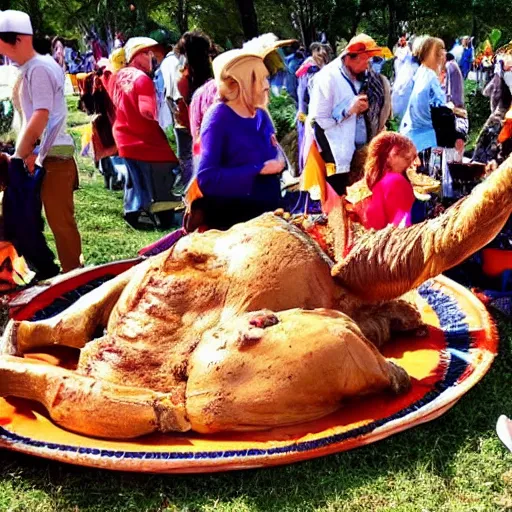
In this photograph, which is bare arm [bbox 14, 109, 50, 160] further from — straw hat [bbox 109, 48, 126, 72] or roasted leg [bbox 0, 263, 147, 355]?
straw hat [bbox 109, 48, 126, 72]

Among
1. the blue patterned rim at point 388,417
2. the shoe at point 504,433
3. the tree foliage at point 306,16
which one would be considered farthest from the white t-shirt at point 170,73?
the tree foliage at point 306,16

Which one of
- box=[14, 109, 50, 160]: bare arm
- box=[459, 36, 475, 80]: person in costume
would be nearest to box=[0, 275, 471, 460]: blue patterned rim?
box=[14, 109, 50, 160]: bare arm

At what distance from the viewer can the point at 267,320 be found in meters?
3.08

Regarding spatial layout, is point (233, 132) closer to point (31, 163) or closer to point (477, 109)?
point (31, 163)

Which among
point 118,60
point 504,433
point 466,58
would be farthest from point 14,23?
point 466,58

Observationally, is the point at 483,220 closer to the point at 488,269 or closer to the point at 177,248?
the point at 177,248

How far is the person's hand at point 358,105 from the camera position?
228 inches

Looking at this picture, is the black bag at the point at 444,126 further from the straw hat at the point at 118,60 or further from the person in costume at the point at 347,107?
the straw hat at the point at 118,60

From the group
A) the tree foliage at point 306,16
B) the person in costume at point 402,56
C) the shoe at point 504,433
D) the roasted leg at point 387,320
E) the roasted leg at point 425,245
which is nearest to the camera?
the shoe at point 504,433

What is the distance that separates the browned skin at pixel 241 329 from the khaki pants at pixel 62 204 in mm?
1995

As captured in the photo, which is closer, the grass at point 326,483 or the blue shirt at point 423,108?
the grass at point 326,483

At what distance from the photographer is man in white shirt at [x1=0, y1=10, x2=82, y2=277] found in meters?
5.00

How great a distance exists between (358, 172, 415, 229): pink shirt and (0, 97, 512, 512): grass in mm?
1552

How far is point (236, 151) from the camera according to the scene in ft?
14.1
